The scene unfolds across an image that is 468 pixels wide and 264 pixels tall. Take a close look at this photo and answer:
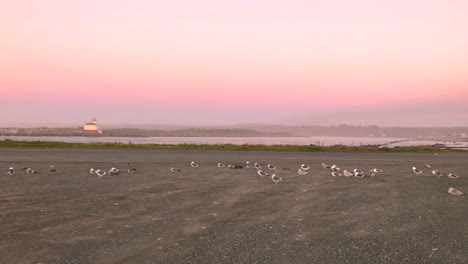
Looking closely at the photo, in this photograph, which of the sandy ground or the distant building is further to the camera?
the distant building

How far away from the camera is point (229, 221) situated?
390 inches

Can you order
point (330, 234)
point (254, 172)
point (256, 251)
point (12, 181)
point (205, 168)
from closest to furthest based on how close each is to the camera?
point (256, 251)
point (330, 234)
point (12, 181)
point (254, 172)
point (205, 168)

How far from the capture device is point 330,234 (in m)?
8.68

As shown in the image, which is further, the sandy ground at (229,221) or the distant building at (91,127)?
the distant building at (91,127)

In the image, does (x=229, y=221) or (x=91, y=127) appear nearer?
(x=229, y=221)

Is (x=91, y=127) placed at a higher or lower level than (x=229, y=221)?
higher

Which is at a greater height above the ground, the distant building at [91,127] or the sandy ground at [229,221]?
the distant building at [91,127]

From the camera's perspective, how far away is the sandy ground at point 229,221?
7.23 m

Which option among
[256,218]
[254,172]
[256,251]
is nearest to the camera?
[256,251]

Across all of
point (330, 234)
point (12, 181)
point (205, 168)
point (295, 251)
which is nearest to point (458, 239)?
point (330, 234)

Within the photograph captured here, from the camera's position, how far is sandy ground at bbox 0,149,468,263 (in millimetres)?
7230

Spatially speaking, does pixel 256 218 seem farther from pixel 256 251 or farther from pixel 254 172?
pixel 254 172

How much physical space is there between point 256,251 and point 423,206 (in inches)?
339

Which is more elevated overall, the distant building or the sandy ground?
the distant building
